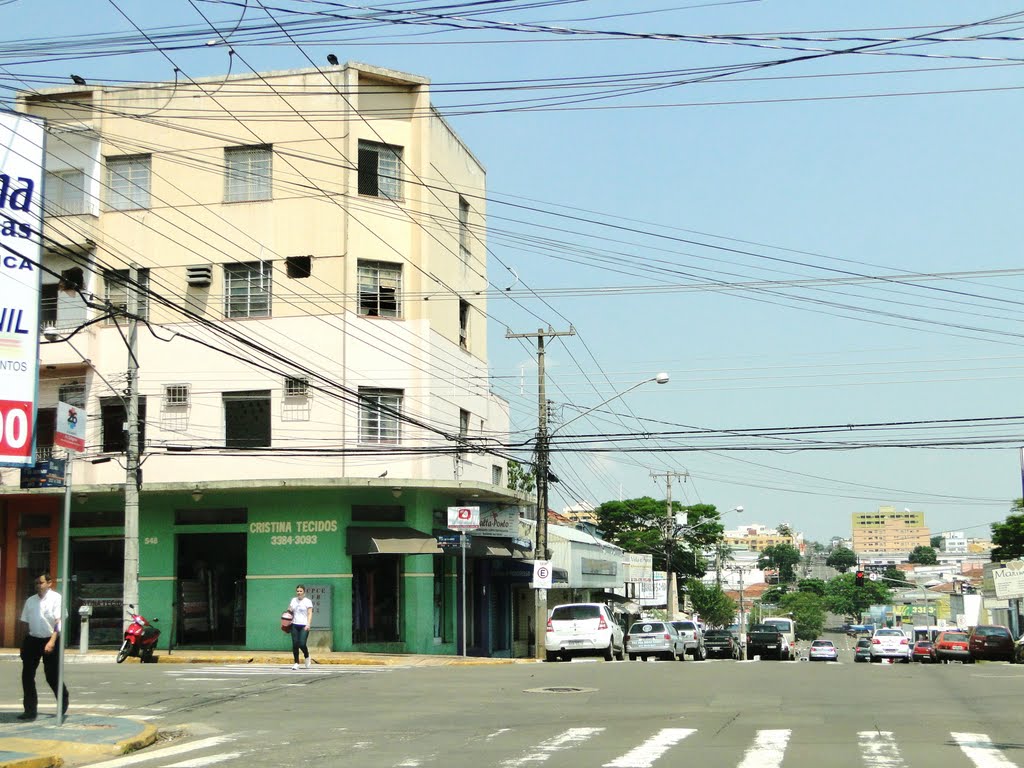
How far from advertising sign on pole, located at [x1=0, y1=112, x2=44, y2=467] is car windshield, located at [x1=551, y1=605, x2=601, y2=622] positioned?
807 inches

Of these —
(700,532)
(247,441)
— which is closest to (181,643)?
(247,441)

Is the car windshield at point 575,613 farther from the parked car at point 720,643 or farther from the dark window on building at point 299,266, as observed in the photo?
the parked car at point 720,643

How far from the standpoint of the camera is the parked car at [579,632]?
110ft

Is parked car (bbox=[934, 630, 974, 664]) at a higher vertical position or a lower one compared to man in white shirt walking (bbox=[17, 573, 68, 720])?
lower

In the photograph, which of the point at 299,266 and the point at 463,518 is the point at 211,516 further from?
the point at 463,518

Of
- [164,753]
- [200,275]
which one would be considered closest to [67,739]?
[164,753]

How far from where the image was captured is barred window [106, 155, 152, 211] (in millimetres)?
37375

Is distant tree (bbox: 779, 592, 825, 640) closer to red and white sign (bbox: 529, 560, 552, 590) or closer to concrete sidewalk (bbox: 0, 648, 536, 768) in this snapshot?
red and white sign (bbox: 529, 560, 552, 590)

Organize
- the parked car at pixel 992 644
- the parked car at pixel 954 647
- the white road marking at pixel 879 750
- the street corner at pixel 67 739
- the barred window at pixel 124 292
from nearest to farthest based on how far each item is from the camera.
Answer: the white road marking at pixel 879 750, the street corner at pixel 67 739, the barred window at pixel 124 292, the parked car at pixel 992 644, the parked car at pixel 954 647

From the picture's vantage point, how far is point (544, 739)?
1345 centimetres

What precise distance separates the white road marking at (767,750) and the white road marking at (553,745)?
188 cm

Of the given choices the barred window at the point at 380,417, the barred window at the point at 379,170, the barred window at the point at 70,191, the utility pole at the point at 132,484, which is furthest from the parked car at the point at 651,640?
the barred window at the point at 70,191

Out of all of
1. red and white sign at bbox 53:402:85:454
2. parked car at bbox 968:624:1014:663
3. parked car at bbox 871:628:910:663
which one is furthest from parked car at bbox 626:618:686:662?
red and white sign at bbox 53:402:85:454

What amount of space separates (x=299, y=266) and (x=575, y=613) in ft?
42.1
